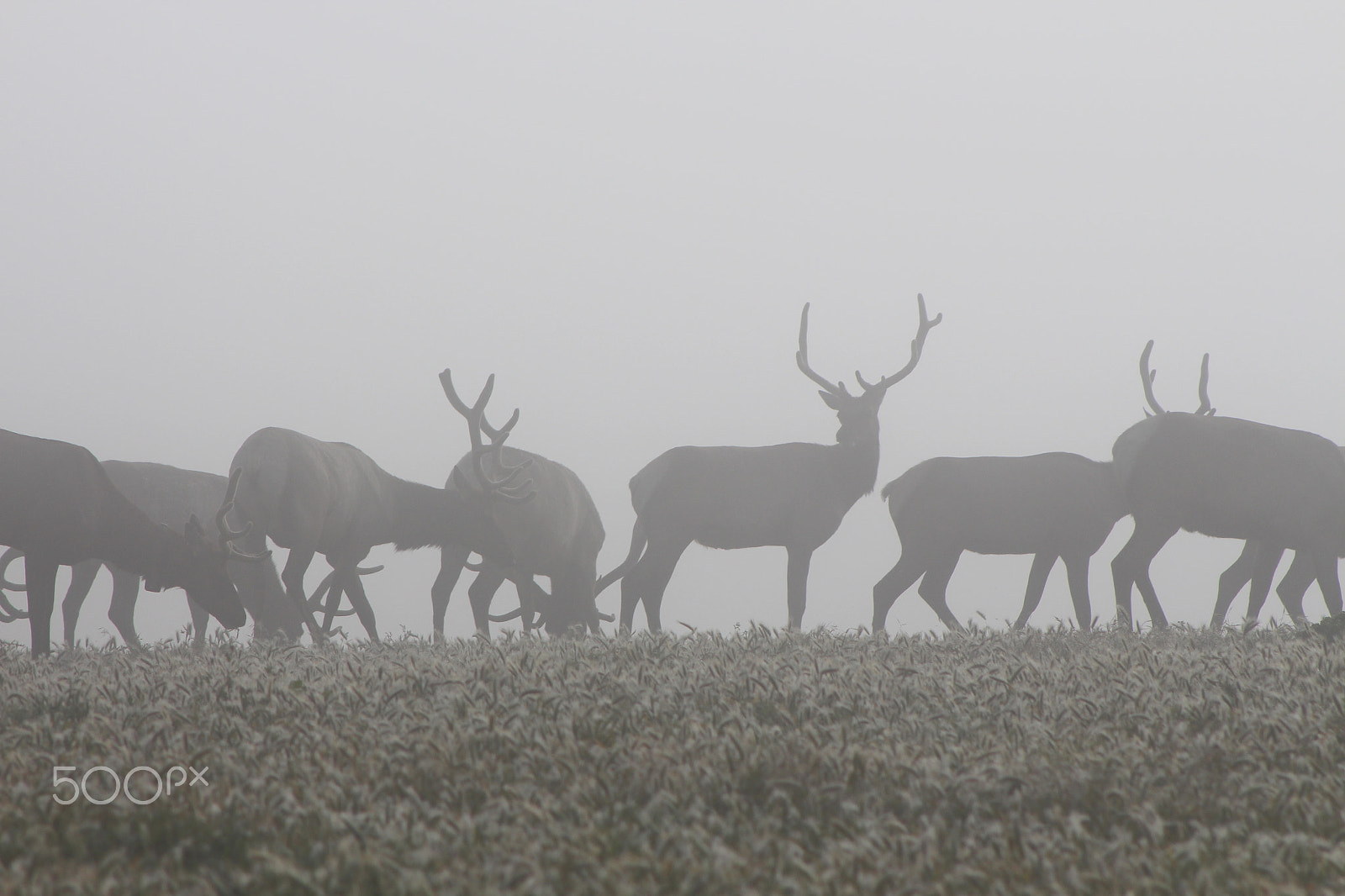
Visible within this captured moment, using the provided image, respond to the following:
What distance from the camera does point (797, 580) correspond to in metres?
16.0

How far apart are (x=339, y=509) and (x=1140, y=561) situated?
29.3 ft

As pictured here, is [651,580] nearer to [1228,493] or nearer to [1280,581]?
[1228,493]

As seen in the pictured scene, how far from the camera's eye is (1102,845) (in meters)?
3.57

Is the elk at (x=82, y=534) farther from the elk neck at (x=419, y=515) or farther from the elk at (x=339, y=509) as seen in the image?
the elk neck at (x=419, y=515)

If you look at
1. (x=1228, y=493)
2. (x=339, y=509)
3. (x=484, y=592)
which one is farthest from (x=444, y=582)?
(x=1228, y=493)

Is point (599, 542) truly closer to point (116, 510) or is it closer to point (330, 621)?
point (330, 621)

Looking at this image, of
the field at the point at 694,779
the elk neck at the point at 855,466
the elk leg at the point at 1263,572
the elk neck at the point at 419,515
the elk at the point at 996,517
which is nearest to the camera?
the field at the point at 694,779

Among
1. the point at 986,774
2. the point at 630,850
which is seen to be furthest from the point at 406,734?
the point at 986,774

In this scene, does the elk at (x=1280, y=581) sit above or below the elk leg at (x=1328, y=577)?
below

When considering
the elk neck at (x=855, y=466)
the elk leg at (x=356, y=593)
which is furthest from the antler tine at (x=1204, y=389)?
the elk leg at (x=356, y=593)

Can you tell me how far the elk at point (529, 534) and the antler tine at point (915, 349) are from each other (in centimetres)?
461

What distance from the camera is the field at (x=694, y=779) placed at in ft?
10.9

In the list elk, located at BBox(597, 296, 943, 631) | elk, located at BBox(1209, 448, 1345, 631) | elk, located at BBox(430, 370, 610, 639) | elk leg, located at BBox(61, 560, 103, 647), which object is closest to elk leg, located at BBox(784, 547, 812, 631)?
elk, located at BBox(597, 296, 943, 631)

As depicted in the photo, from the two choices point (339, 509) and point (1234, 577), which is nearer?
point (339, 509)
